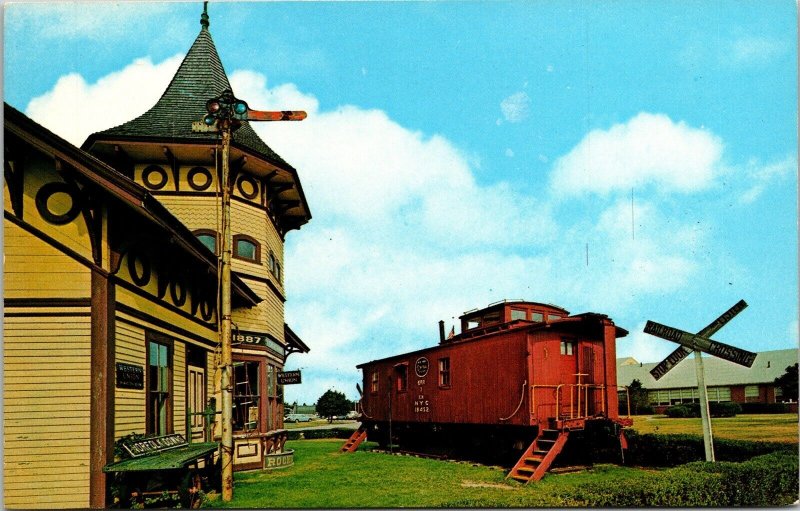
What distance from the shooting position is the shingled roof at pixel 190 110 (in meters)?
16.6

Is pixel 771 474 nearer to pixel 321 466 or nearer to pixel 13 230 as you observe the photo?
pixel 321 466

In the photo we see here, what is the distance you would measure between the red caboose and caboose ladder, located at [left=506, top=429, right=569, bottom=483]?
0.07 feet

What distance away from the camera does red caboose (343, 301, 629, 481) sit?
16.4 meters

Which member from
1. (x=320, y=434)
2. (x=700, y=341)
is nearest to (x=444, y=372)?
(x=700, y=341)

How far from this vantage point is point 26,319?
9938 millimetres

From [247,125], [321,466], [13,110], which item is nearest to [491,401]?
[321,466]

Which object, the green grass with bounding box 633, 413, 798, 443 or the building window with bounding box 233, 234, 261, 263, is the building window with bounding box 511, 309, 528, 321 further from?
the building window with bounding box 233, 234, 261, 263

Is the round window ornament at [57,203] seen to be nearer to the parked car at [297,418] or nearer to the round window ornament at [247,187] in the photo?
the round window ornament at [247,187]

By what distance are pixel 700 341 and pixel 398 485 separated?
22.0 ft

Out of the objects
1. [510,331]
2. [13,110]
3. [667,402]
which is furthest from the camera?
[667,402]

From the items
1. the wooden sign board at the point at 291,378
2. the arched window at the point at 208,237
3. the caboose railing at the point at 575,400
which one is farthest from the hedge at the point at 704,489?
the arched window at the point at 208,237

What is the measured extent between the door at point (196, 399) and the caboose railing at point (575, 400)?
766 centimetres

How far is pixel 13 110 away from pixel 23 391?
3.96 metres

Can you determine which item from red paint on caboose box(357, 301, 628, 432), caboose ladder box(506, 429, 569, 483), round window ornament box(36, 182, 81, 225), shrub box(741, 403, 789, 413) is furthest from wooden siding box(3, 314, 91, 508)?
shrub box(741, 403, 789, 413)
